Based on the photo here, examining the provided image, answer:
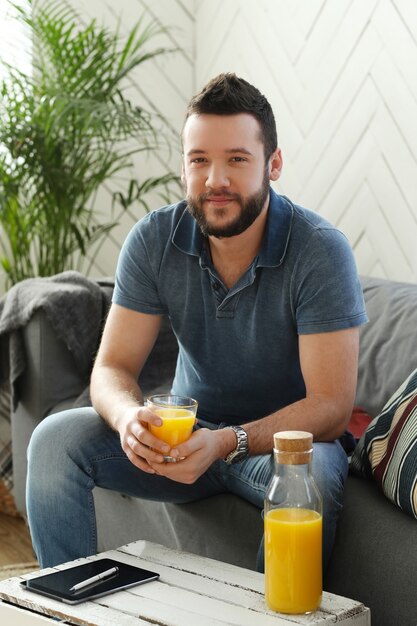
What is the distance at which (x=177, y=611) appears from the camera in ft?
4.74

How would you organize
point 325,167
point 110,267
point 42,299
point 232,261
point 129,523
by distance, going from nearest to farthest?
point 232,261, point 129,523, point 42,299, point 325,167, point 110,267

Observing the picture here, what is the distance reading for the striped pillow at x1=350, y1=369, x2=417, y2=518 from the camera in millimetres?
1840

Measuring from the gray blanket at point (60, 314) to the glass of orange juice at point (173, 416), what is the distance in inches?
45.6

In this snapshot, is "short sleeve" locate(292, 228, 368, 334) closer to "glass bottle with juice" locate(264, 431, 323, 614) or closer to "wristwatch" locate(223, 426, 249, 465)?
"wristwatch" locate(223, 426, 249, 465)

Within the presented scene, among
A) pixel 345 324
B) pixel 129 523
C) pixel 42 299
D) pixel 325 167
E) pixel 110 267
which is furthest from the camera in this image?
pixel 110 267

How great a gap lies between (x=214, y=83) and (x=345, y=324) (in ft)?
1.87

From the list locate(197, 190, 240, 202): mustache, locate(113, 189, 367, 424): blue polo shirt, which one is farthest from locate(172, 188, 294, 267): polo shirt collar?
locate(197, 190, 240, 202): mustache

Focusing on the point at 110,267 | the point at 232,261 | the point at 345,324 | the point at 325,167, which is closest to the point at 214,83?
the point at 232,261

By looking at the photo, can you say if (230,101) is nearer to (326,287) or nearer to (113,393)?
(326,287)

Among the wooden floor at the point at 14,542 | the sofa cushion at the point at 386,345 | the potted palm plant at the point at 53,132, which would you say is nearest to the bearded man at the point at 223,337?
the sofa cushion at the point at 386,345

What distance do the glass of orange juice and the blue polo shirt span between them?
0.39 meters

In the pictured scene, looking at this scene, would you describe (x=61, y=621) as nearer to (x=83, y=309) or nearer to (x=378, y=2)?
(x=83, y=309)

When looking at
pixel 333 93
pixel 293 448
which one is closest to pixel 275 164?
pixel 293 448

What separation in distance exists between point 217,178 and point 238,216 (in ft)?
0.30
